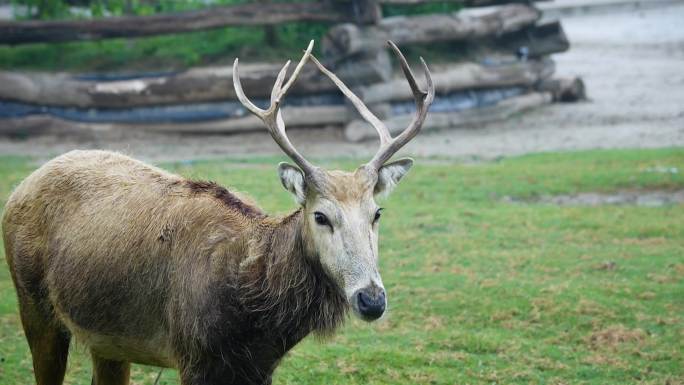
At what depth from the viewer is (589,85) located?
23.5 m

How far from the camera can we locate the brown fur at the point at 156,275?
566 cm

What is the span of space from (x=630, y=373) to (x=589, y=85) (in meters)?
17.0

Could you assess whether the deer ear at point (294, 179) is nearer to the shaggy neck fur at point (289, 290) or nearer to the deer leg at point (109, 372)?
the shaggy neck fur at point (289, 290)

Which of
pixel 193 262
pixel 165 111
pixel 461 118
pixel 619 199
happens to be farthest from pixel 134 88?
pixel 193 262

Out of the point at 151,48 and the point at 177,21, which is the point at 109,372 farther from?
the point at 151,48

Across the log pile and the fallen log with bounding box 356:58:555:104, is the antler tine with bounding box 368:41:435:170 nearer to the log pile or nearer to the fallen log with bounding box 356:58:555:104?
the log pile

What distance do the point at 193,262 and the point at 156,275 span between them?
0.28 metres

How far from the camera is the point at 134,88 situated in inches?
707

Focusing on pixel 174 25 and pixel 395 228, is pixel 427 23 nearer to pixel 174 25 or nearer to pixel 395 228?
pixel 174 25

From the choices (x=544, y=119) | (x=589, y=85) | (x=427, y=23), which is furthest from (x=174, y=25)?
(x=589, y=85)

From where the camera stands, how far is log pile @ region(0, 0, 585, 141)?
58.5 ft

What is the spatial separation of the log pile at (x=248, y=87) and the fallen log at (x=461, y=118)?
3 cm

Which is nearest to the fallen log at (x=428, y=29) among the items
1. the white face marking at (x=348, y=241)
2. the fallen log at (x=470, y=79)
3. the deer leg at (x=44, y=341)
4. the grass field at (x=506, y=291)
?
the fallen log at (x=470, y=79)

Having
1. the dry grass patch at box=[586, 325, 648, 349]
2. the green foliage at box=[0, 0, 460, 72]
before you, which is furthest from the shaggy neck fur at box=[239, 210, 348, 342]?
the green foliage at box=[0, 0, 460, 72]
